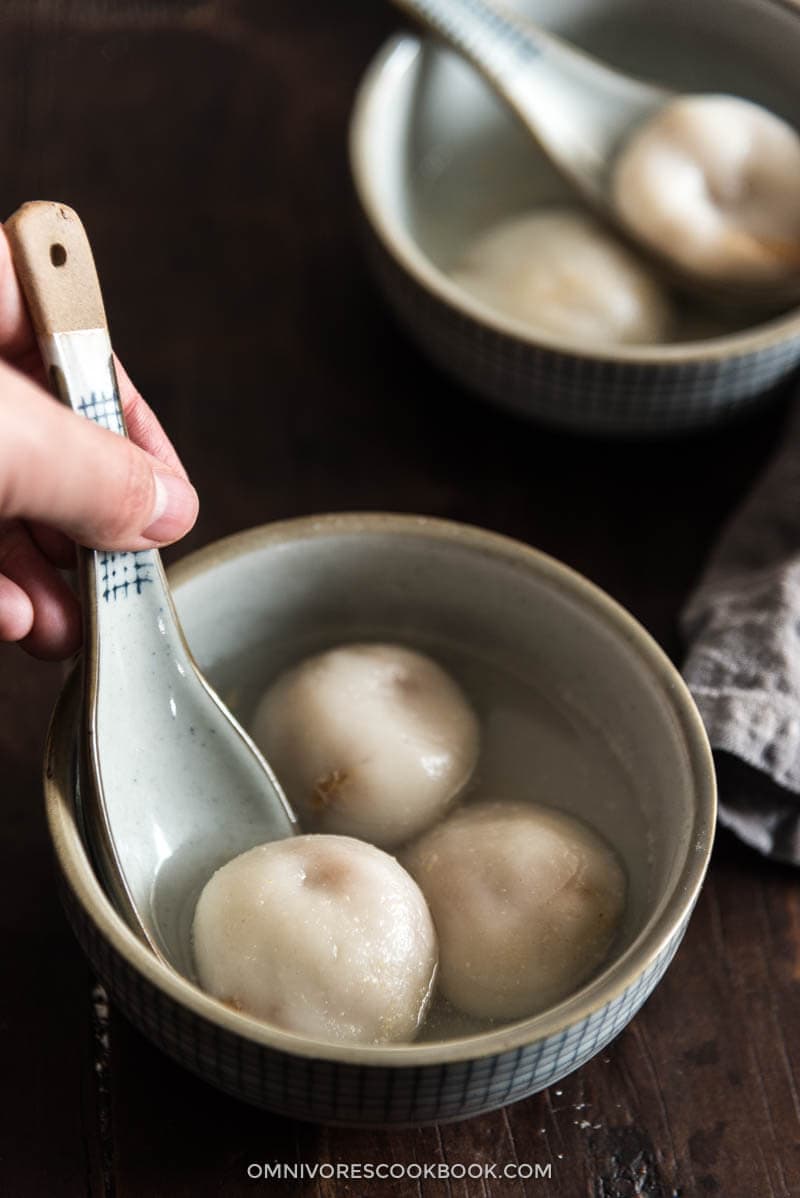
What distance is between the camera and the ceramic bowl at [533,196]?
1000 millimetres

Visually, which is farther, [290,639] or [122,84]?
[122,84]

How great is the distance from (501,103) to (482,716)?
591 millimetres

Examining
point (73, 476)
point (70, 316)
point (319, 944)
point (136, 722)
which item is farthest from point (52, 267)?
point (319, 944)

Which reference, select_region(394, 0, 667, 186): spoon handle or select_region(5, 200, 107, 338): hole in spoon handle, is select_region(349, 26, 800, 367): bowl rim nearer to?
select_region(394, 0, 667, 186): spoon handle

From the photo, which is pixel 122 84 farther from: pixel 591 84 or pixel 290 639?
pixel 290 639

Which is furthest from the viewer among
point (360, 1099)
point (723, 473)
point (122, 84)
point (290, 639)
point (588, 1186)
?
point (122, 84)

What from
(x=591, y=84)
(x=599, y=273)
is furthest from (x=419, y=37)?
(x=599, y=273)

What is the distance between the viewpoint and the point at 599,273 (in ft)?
3.68

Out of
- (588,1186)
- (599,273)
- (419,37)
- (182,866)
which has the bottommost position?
(588,1186)

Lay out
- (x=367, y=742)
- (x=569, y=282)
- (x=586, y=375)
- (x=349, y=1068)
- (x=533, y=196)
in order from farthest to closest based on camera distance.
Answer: (x=533, y=196), (x=569, y=282), (x=586, y=375), (x=367, y=742), (x=349, y=1068)

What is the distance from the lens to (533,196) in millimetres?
1271

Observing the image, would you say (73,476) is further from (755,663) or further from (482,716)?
(755,663)

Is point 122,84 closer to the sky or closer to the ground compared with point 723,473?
closer to the sky

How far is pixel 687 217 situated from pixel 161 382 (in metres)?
0.46
